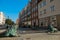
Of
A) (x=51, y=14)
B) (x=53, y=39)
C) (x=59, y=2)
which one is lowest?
(x=53, y=39)

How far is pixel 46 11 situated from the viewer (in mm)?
43469

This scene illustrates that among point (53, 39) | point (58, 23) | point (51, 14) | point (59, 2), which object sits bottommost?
point (53, 39)

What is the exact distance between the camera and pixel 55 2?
121 feet

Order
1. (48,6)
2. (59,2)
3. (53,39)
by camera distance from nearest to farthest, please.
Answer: (53,39) → (59,2) → (48,6)

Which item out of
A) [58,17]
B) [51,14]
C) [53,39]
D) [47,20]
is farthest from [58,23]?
[53,39]

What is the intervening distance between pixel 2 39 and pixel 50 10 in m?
29.8

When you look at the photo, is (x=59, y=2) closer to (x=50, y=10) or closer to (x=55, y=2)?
(x=55, y=2)

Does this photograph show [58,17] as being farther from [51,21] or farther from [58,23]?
[51,21]

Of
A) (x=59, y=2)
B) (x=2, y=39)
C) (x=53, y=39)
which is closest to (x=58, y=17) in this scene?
(x=59, y=2)

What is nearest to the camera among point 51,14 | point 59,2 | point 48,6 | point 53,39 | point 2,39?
point 2,39

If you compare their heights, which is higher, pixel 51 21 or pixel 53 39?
pixel 51 21

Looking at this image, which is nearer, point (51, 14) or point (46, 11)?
point (51, 14)

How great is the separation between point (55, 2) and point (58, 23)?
5607 millimetres

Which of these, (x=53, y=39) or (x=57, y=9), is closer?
(x=53, y=39)
